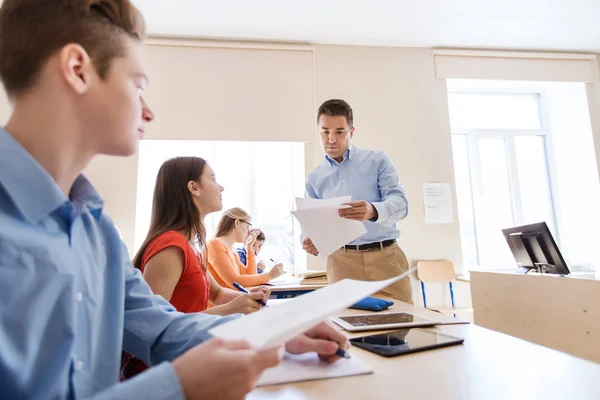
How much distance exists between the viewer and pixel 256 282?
2758mm

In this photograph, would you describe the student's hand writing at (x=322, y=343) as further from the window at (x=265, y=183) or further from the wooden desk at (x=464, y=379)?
the window at (x=265, y=183)

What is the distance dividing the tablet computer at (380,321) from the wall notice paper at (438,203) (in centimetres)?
311

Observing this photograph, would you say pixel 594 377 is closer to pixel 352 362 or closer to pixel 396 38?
pixel 352 362

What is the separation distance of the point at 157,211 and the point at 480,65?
167 inches

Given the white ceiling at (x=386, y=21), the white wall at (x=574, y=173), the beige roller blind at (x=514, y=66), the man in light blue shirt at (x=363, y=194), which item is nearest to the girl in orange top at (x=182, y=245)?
the man in light blue shirt at (x=363, y=194)

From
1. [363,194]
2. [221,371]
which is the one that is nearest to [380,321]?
[221,371]

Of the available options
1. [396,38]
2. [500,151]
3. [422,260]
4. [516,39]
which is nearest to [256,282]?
[422,260]

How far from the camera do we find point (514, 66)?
4.43 m

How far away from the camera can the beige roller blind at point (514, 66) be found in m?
4.29

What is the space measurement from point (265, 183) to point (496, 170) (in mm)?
2862

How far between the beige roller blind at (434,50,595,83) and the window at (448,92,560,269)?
1.18 ft

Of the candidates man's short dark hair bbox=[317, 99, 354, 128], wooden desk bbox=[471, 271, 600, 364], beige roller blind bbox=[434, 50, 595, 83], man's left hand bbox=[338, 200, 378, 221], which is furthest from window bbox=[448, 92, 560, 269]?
man's left hand bbox=[338, 200, 378, 221]

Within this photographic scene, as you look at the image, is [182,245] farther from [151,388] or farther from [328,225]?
[151,388]

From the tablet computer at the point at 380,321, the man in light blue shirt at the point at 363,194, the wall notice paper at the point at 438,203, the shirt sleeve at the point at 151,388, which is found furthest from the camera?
the wall notice paper at the point at 438,203
